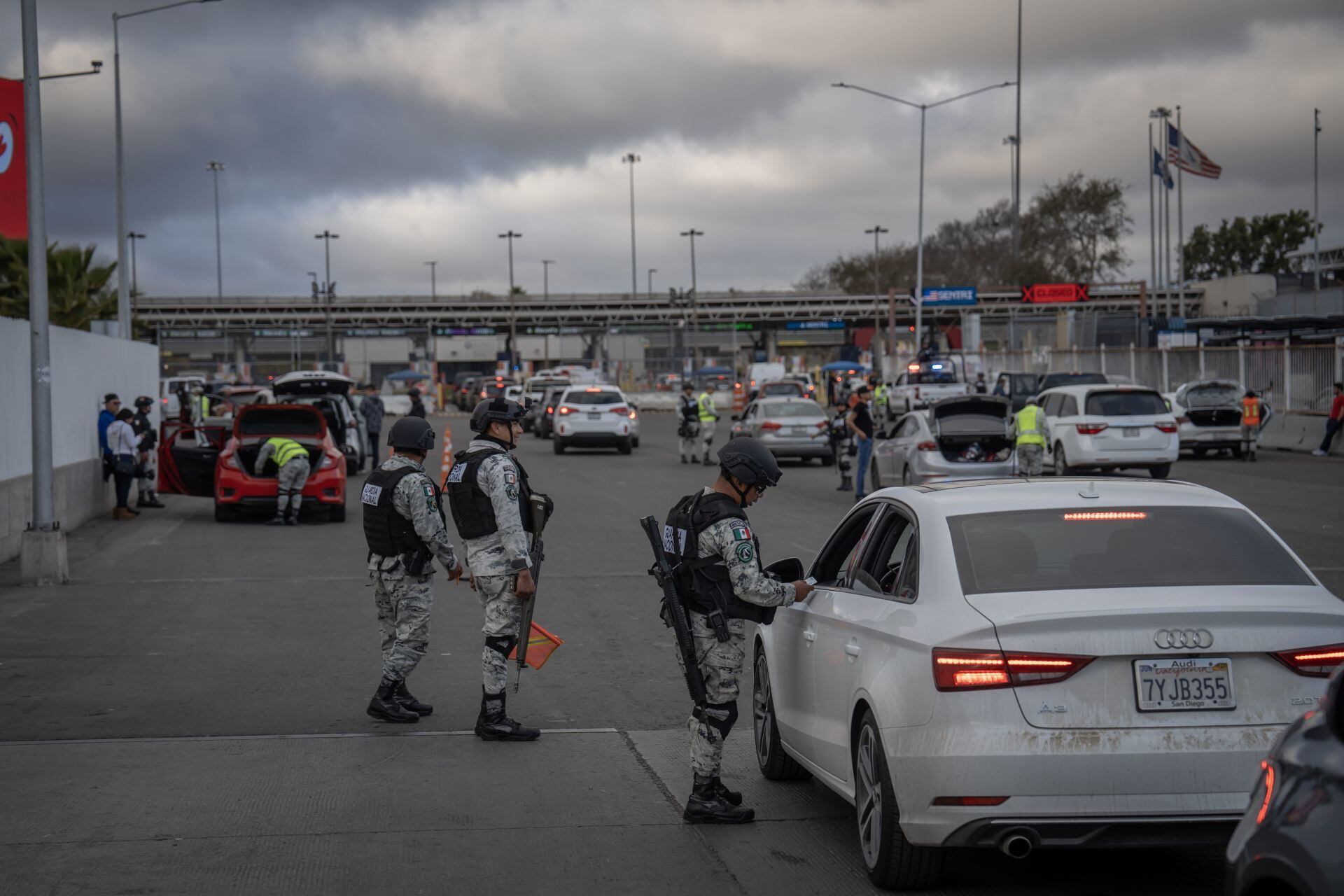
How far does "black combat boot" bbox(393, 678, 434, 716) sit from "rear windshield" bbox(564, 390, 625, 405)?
2722cm

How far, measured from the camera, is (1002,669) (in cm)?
485

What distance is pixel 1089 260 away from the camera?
98.8 m

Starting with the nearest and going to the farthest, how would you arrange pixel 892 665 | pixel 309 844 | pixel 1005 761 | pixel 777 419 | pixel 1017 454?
pixel 1005 761 < pixel 892 665 < pixel 309 844 < pixel 1017 454 < pixel 777 419

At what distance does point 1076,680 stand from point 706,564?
6.06ft

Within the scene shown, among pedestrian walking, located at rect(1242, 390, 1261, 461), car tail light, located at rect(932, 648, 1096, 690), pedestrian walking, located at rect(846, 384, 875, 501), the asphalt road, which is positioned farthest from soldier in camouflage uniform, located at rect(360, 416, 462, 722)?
pedestrian walking, located at rect(1242, 390, 1261, 461)

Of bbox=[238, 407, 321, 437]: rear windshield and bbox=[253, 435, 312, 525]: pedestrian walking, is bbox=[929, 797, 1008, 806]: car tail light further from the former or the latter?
bbox=[238, 407, 321, 437]: rear windshield

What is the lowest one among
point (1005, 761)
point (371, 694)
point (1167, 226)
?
point (371, 694)

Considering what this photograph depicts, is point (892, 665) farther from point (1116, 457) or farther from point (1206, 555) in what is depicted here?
point (1116, 457)

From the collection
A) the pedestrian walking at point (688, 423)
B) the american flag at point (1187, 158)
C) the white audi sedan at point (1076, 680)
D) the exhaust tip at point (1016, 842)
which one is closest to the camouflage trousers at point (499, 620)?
the white audi sedan at point (1076, 680)

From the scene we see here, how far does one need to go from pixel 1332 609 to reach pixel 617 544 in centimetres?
1285

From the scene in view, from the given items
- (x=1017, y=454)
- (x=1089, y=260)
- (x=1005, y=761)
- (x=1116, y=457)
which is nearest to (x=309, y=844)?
(x=1005, y=761)

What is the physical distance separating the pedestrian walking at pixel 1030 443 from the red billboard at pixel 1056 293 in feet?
188

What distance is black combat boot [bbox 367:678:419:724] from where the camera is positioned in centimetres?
843

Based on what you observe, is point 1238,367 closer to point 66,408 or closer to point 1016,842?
point 66,408
